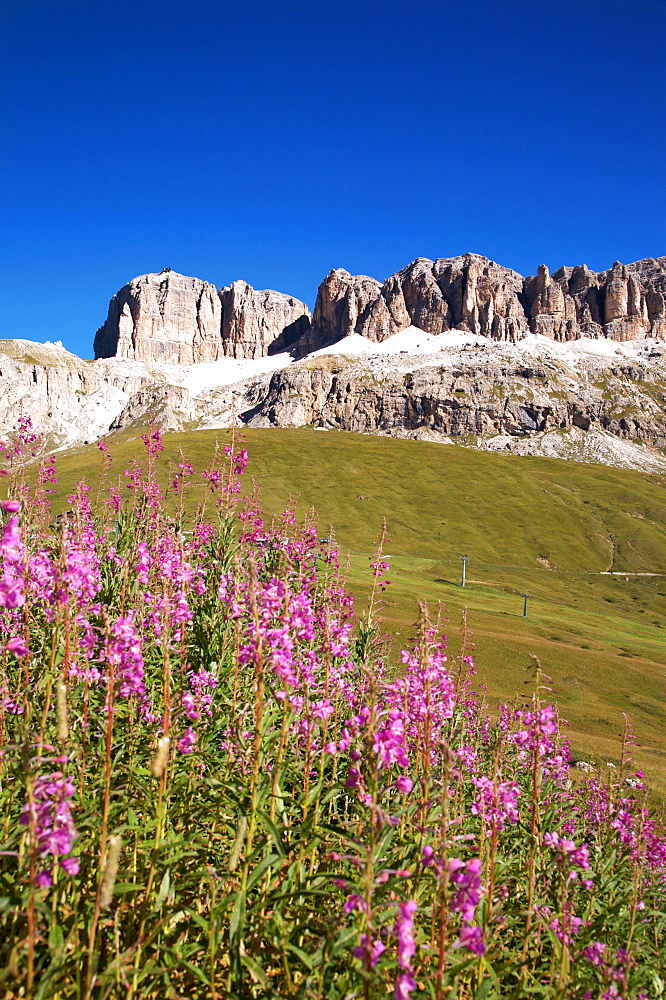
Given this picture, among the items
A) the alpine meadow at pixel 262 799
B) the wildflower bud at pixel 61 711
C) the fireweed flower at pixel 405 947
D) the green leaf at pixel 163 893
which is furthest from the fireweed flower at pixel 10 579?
the fireweed flower at pixel 405 947

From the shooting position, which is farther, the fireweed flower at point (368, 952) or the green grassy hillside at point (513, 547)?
the green grassy hillside at point (513, 547)

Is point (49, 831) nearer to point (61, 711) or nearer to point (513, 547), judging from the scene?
point (61, 711)

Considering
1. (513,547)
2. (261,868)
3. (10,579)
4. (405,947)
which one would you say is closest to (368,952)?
(405,947)

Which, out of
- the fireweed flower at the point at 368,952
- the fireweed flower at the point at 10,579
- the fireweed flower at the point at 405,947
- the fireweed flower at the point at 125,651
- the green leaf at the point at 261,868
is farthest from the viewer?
the fireweed flower at the point at 125,651

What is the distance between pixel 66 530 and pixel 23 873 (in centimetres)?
245

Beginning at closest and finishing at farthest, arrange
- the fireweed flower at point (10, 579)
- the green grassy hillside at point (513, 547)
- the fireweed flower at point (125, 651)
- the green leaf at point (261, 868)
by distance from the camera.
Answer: the fireweed flower at point (10, 579) < the green leaf at point (261, 868) < the fireweed flower at point (125, 651) < the green grassy hillside at point (513, 547)

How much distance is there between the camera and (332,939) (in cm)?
334

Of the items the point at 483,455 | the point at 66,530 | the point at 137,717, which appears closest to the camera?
the point at 66,530

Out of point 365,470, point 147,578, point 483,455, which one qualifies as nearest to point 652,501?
point 483,455

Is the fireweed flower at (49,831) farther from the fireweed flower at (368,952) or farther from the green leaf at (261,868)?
the fireweed flower at (368,952)

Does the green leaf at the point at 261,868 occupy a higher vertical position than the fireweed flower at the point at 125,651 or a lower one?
lower

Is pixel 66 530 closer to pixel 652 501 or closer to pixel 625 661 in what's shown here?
pixel 625 661

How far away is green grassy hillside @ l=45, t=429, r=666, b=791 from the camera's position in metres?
30.6

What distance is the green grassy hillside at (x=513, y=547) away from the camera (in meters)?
30.6
